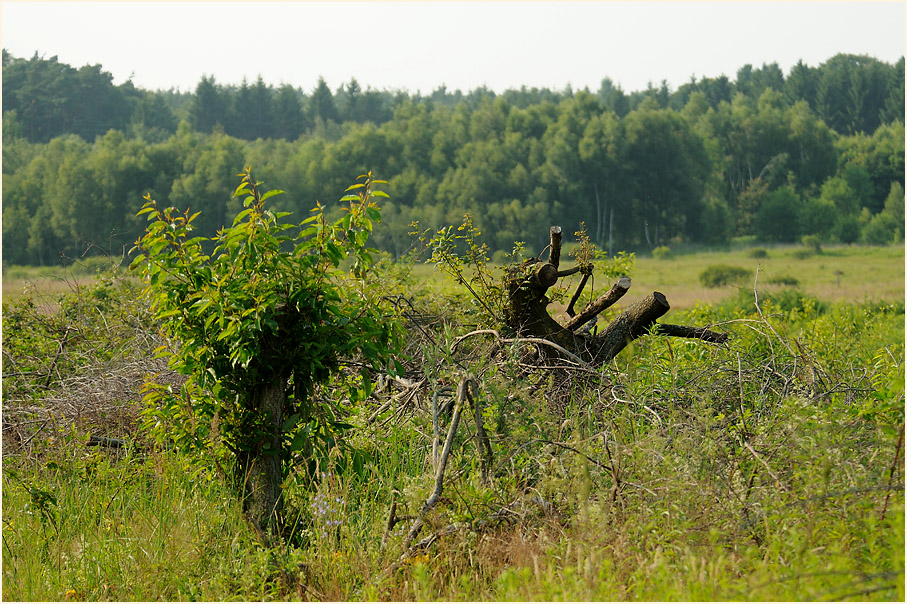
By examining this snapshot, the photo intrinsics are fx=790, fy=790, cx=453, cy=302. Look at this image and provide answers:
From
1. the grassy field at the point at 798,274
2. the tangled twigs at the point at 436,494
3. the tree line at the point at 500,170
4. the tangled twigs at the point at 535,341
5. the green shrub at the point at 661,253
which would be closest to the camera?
the tangled twigs at the point at 436,494

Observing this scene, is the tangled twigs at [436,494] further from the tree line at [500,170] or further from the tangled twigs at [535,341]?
the tree line at [500,170]

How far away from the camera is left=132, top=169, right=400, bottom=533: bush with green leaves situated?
417 cm

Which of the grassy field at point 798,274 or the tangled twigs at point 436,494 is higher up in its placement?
Result: the tangled twigs at point 436,494

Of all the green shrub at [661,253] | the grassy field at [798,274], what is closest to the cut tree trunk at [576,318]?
the grassy field at [798,274]

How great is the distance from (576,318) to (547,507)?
2.74m

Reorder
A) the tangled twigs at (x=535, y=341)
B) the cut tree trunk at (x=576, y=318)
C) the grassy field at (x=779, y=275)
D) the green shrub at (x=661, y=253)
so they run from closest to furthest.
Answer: the tangled twigs at (x=535, y=341), the cut tree trunk at (x=576, y=318), the grassy field at (x=779, y=275), the green shrub at (x=661, y=253)

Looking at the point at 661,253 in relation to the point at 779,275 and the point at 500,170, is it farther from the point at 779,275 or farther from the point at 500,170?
the point at 779,275

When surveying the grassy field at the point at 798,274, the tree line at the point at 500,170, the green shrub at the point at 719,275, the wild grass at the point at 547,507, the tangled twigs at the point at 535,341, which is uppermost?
the tree line at the point at 500,170

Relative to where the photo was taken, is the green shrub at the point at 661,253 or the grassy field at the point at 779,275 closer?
the grassy field at the point at 779,275

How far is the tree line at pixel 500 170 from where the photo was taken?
68250 mm

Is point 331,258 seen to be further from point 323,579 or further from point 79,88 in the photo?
point 79,88

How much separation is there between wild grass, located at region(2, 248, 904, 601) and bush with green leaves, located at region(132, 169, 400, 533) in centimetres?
26

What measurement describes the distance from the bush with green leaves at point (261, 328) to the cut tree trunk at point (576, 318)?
6.55 feet

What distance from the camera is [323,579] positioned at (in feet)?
12.7
